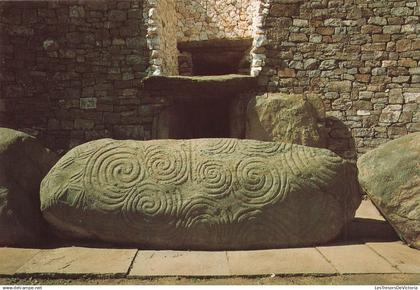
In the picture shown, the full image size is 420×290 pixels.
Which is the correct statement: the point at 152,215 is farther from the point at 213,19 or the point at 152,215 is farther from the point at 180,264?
the point at 213,19

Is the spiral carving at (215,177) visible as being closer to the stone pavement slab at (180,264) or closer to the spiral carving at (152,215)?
the spiral carving at (152,215)

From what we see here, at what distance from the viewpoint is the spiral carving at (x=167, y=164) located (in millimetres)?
3406

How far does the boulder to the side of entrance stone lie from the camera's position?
3.31 meters

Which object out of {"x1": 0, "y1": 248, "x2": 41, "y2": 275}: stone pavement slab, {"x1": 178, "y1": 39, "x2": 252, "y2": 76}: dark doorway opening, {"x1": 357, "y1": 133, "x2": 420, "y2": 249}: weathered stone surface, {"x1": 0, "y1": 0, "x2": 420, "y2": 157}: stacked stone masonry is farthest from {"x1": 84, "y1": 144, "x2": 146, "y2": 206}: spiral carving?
{"x1": 178, "y1": 39, "x2": 252, "y2": 76}: dark doorway opening

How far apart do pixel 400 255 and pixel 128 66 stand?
15.5 feet

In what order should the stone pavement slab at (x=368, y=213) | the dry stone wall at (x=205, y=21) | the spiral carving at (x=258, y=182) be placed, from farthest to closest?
the dry stone wall at (x=205, y=21)
the stone pavement slab at (x=368, y=213)
the spiral carving at (x=258, y=182)

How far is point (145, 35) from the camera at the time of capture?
618 centimetres

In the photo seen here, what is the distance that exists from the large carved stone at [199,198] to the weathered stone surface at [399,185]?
24cm

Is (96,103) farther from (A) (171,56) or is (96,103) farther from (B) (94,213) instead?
(B) (94,213)

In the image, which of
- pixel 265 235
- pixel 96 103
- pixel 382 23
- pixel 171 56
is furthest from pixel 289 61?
pixel 265 235

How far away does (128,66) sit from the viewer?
6.18m

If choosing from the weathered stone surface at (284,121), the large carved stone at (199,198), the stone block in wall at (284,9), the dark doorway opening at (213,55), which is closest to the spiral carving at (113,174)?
the large carved stone at (199,198)

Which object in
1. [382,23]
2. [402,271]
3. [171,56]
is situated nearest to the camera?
[402,271]

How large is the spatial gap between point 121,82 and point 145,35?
33.6 inches
